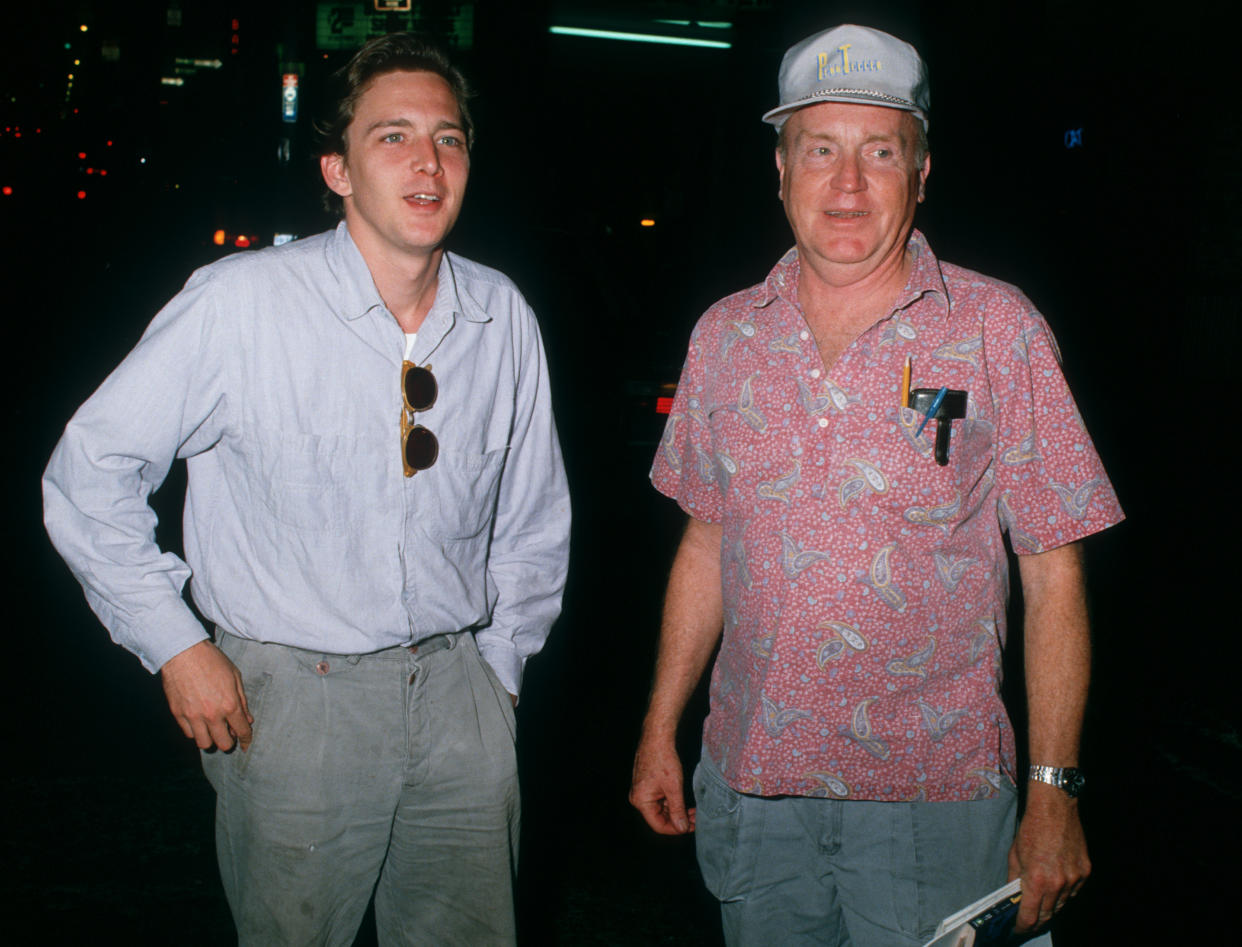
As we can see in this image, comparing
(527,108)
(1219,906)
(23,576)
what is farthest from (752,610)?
(527,108)

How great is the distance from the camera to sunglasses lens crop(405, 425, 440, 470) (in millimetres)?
2305

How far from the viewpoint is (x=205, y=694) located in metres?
2.12

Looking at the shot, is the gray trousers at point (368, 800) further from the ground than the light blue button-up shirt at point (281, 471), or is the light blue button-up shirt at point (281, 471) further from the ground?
the light blue button-up shirt at point (281, 471)

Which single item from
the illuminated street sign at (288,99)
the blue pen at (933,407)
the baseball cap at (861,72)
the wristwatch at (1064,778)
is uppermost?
the illuminated street sign at (288,99)

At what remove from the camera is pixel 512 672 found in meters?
2.59

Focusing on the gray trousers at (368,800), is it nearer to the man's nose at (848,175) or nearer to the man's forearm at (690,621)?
the man's forearm at (690,621)

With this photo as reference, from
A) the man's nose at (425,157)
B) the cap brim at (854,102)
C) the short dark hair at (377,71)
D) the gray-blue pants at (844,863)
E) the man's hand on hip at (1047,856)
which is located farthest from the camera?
the short dark hair at (377,71)

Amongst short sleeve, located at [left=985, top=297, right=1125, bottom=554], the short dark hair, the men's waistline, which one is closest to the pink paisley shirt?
short sleeve, located at [left=985, top=297, right=1125, bottom=554]

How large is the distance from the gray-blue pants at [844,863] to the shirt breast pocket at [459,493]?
0.81 meters

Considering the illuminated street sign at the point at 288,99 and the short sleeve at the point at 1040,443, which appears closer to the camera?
the short sleeve at the point at 1040,443

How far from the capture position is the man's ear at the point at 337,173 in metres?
2.51

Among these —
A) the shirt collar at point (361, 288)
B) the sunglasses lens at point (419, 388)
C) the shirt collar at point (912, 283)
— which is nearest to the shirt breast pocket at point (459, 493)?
the sunglasses lens at point (419, 388)

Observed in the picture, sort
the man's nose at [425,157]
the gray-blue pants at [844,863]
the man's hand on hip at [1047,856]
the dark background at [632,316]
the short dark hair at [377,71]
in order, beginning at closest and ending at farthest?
the man's hand on hip at [1047,856] < the gray-blue pants at [844,863] < the man's nose at [425,157] < the short dark hair at [377,71] < the dark background at [632,316]

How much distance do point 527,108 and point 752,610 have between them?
1244cm
